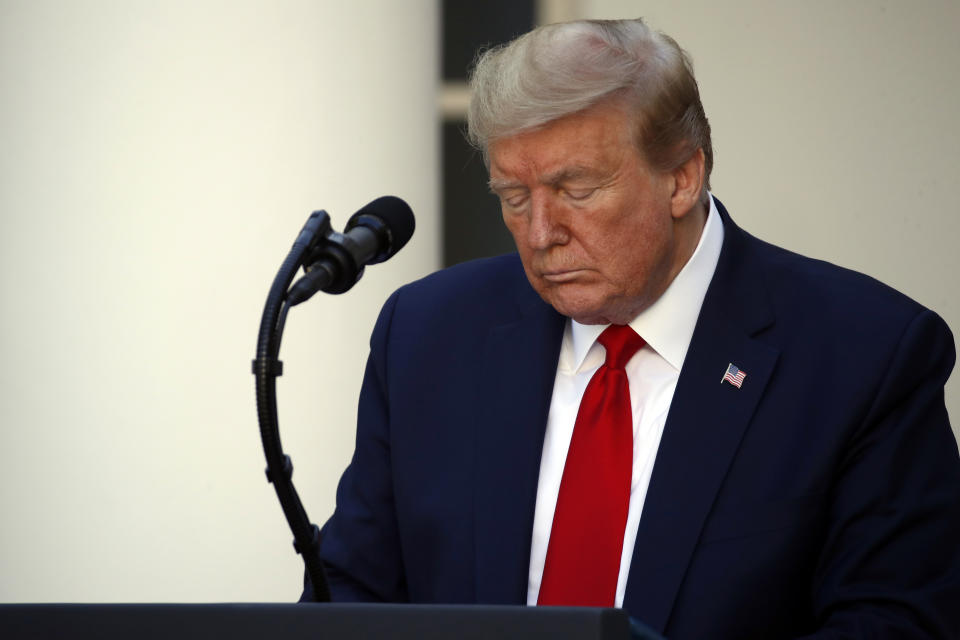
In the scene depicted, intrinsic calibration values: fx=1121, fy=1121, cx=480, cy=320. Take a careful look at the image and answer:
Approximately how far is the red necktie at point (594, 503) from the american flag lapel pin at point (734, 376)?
141mm

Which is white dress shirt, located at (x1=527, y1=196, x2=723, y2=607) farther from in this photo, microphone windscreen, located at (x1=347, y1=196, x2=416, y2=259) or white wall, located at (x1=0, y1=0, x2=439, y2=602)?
white wall, located at (x1=0, y1=0, x2=439, y2=602)

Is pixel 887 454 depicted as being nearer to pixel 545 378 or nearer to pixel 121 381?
pixel 545 378

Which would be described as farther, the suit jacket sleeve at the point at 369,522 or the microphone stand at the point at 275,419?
the suit jacket sleeve at the point at 369,522

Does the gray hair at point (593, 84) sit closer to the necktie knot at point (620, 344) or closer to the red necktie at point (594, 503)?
the necktie knot at point (620, 344)

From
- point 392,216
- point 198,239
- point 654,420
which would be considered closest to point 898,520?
point 654,420

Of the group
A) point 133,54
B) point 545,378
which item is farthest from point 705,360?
point 133,54

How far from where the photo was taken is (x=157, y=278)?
8.61 feet

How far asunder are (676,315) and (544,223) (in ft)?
0.89

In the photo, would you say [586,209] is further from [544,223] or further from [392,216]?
[392,216]

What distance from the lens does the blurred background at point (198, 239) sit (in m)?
2.62

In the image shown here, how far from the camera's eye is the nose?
155cm

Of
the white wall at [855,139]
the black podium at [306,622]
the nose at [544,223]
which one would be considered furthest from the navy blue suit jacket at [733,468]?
the white wall at [855,139]

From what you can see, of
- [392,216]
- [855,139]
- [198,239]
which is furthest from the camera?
[855,139]

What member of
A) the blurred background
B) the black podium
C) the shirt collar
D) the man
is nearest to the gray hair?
the man
